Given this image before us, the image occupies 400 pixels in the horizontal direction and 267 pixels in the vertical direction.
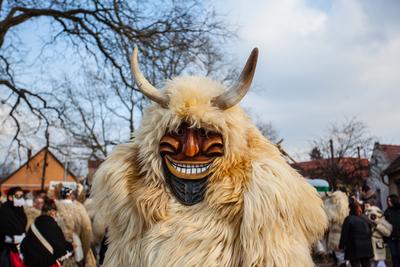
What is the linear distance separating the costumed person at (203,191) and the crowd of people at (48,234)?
2033mm

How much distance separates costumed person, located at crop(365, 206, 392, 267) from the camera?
8086mm

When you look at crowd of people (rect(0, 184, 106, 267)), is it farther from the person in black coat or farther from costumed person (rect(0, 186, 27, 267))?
the person in black coat

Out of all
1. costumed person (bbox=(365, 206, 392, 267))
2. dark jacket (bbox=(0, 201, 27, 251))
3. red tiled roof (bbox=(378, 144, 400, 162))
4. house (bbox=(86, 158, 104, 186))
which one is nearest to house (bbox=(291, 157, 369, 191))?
red tiled roof (bbox=(378, 144, 400, 162))

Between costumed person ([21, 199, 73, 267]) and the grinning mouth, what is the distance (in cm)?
344

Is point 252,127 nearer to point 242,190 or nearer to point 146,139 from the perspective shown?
point 242,190

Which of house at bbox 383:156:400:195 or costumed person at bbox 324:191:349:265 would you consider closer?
costumed person at bbox 324:191:349:265

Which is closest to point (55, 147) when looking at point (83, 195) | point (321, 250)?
point (83, 195)

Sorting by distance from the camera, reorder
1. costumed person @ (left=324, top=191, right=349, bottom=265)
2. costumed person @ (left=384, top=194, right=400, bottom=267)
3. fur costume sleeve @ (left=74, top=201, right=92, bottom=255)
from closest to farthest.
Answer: fur costume sleeve @ (left=74, top=201, right=92, bottom=255)
costumed person @ (left=384, top=194, right=400, bottom=267)
costumed person @ (left=324, top=191, right=349, bottom=265)

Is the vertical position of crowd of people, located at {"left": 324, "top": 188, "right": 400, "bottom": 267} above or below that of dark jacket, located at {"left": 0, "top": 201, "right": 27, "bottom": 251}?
below

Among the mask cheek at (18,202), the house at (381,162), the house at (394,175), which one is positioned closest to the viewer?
the mask cheek at (18,202)

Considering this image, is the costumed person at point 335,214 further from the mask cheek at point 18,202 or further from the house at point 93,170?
the mask cheek at point 18,202

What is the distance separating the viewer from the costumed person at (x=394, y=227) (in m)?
7.89

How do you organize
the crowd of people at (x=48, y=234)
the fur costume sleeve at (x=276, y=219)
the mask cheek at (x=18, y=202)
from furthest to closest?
the mask cheek at (x=18, y=202), the crowd of people at (x=48, y=234), the fur costume sleeve at (x=276, y=219)

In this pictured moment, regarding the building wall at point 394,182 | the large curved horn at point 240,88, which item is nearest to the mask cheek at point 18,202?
the large curved horn at point 240,88
